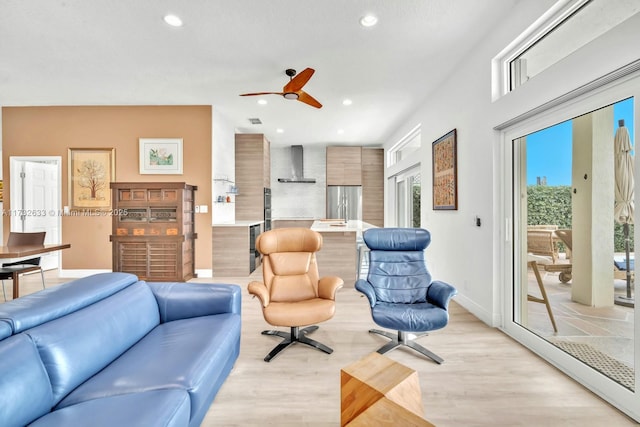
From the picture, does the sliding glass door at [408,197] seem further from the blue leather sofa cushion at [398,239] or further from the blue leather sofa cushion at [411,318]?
the blue leather sofa cushion at [411,318]

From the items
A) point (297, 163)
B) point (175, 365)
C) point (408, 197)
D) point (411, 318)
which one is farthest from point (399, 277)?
point (297, 163)

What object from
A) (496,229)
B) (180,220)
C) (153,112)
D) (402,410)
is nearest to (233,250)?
(180,220)

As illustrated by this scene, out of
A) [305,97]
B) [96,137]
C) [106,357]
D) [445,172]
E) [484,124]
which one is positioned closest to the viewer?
[106,357]

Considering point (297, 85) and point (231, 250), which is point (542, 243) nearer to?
point (297, 85)

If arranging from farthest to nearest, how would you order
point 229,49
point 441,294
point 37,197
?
point 37,197 < point 229,49 < point 441,294

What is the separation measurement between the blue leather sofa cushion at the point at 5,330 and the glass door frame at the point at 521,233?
10.3 ft

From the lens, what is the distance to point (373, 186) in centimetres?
770

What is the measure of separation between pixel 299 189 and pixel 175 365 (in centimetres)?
683

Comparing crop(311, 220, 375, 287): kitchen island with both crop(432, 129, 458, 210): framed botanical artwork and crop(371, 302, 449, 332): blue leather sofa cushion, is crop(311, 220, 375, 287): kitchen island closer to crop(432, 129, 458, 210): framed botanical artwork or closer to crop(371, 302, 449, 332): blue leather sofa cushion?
crop(432, 129, 458, 210): framed botanical artwork

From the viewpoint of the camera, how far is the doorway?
4.94 m

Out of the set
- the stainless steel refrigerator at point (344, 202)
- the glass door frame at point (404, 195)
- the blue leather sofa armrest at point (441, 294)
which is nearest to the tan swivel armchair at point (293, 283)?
the blue leather sofa armrest at point (441, 294)

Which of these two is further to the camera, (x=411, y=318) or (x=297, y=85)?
(x=297, y=85)

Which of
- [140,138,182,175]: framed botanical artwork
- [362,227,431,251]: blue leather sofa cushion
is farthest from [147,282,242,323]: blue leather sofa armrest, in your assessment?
[140,138,182,175]: framed botanical artwork

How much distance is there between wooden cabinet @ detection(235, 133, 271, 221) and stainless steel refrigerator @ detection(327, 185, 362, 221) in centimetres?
193
